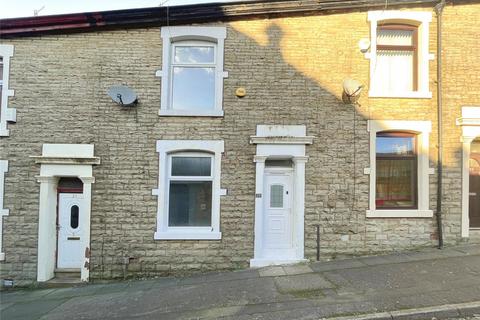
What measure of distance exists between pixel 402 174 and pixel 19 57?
30.7 feet

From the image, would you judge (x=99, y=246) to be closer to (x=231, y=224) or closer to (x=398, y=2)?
(x=231, y=224)

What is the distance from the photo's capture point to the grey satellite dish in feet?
26.2

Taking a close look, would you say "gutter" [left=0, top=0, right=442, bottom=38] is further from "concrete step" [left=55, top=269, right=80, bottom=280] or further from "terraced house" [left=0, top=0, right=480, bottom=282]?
"concrete step" [left=55, top=269, right=80, bottom=280]

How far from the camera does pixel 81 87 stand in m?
8.30

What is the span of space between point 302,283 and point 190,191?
3.33 meters

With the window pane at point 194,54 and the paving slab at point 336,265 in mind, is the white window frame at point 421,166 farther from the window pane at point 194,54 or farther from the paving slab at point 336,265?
the window pane at point 194,54

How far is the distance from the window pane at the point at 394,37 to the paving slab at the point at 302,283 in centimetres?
573

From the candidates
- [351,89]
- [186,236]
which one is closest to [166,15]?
[351,89]

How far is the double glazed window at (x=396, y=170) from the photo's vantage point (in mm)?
8484

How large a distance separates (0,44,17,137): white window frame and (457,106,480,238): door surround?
10.3 meters

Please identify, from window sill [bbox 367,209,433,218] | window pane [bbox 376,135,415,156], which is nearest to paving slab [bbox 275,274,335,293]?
window sill [bbox 367,209,433,218]

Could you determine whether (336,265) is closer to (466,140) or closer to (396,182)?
(396,182)

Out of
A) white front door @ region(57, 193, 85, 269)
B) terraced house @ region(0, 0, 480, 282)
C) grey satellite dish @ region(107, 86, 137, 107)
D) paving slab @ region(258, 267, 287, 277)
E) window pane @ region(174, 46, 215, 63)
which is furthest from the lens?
window pane @ region(174, 46, 215, 63)

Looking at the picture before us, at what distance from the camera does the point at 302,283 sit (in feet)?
21.5
